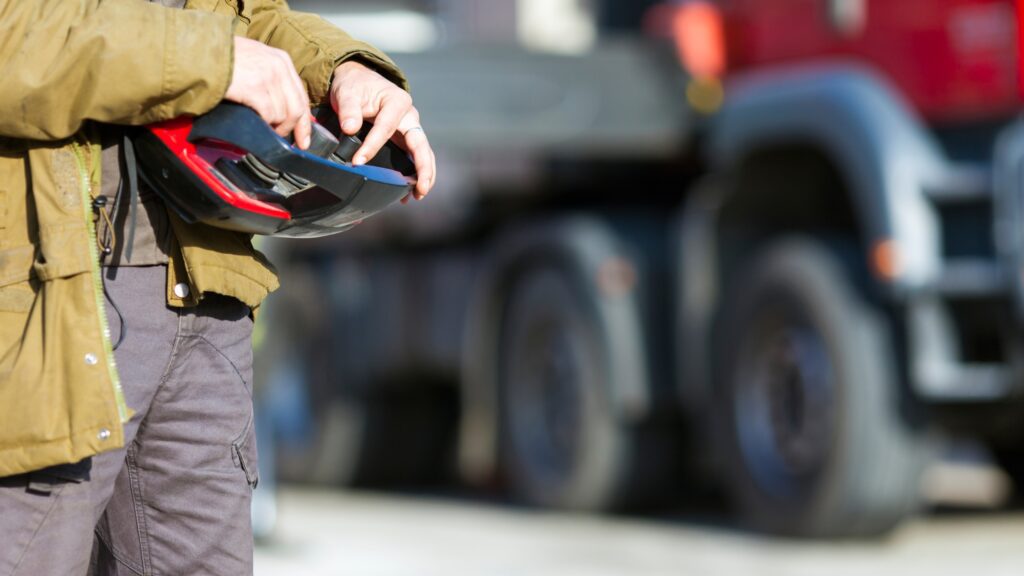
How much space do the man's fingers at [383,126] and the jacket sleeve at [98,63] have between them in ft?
0.81

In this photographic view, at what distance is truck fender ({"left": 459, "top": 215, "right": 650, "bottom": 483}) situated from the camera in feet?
25.0

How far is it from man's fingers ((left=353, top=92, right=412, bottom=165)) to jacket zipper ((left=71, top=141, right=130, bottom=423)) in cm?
35

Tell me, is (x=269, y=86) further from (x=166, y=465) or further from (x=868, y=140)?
(x=868, y=140)

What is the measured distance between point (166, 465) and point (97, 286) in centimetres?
27

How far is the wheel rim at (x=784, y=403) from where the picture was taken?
6.59 metres

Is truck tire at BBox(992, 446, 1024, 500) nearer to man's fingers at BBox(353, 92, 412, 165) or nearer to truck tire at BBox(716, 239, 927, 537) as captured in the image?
truck tire at BBox(716, 239, 927, 537)

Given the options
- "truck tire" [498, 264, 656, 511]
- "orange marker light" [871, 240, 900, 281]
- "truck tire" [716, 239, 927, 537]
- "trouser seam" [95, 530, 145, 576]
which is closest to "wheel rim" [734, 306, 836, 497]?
"truck tire" [716, 239, 927, 537]

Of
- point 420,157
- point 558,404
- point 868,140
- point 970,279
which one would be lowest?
point 420,157

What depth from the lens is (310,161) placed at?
2.36m

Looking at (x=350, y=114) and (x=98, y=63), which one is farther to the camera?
(x=350, y=114)

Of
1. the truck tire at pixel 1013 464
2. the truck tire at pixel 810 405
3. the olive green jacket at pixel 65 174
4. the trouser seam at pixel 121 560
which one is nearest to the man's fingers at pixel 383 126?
the olive green jacket at pixel 65 174

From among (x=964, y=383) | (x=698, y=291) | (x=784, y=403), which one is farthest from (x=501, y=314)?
(x=964, y=383)

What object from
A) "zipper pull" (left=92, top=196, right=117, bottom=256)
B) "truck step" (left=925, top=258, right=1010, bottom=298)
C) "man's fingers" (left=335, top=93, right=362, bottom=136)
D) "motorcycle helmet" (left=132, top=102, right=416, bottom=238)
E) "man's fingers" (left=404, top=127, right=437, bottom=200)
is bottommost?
"zipper pull" (left=92, top=196, right=117, bottom=256)

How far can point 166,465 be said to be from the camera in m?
2.40
